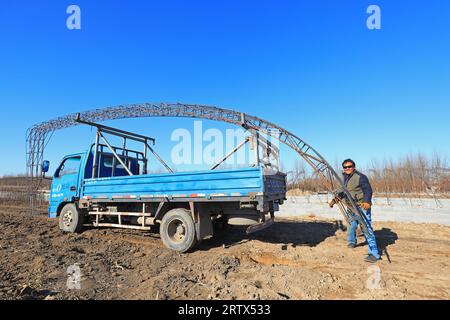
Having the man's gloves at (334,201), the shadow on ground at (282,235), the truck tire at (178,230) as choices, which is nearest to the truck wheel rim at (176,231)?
the truck tire at (178,230)

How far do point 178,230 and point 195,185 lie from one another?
3.97 ft

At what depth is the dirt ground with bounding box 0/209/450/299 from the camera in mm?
3422

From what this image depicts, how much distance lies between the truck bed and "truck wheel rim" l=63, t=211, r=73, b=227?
1.31 metres

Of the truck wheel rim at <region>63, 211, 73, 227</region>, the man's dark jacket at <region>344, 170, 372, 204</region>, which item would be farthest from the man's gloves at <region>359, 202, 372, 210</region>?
the truck wheel rim at <region>63, 211, 73, 227</region>

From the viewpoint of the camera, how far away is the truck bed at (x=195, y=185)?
4.80 metres

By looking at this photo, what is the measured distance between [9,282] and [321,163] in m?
7.30

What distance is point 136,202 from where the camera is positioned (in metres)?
6.36

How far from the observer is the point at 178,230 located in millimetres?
5758

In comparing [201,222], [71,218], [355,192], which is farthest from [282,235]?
[71,218]

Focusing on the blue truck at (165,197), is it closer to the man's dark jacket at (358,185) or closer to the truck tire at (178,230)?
the truck tire at (178,230)
